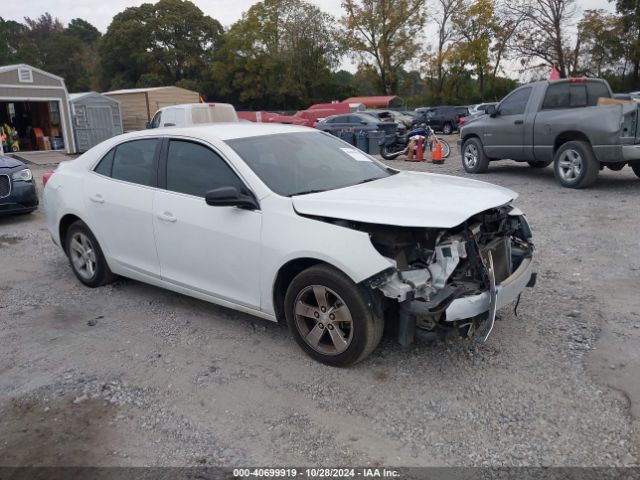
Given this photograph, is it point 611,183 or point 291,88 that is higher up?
point 291,88

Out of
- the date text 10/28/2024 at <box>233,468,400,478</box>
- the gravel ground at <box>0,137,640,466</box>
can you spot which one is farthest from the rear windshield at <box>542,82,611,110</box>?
the date text 10/28/2024 at <box>233,468,400,478</box>

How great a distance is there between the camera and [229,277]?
412cm

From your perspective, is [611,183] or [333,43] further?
[333,43]

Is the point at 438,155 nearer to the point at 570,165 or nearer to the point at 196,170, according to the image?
the point at 570,165

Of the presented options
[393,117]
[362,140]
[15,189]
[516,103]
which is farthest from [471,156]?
[393,117]

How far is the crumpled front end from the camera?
11.2 ft

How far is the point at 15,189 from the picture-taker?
8.89 metres

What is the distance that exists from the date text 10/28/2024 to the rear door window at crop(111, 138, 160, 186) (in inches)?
108

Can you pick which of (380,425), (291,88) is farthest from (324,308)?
(291,88)

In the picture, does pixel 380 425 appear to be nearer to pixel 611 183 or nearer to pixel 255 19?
pixel 611 183

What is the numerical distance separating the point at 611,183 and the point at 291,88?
42202 millimetres

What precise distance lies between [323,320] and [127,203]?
7.25 feet

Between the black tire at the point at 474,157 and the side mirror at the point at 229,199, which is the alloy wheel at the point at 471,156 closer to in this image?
the black tire at the point at 474,157

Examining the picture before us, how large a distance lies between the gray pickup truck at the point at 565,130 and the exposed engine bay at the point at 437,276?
658cm
